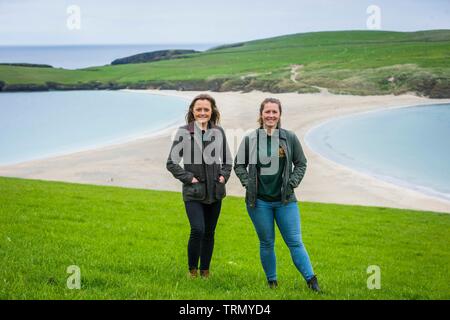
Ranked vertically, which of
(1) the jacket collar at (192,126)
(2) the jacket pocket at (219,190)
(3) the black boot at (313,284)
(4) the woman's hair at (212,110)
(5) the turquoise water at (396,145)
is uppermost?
(4) the woman's hair at (212,110)

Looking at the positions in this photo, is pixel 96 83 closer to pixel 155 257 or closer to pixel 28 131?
pixel 28 131

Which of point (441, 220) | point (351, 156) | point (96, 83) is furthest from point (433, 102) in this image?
point (96, 83)

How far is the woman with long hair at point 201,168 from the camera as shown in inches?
324

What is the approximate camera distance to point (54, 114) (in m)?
92.8

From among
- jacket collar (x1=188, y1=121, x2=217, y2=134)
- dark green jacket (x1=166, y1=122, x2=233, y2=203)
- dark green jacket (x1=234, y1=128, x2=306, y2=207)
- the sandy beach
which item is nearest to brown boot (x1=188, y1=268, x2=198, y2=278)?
dark green jacket (x1=166, y1=122, x2=233, y2=203)

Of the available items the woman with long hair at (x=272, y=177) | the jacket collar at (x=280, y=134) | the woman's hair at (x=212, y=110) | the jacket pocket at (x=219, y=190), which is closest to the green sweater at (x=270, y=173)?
the woman with long hair at (x=272, y=177)

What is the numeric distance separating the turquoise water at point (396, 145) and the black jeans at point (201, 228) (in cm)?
2543

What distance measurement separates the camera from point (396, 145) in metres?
52.6

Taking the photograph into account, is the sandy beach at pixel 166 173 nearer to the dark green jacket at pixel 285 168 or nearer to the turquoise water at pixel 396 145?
the turquoise water at pixel 396 145

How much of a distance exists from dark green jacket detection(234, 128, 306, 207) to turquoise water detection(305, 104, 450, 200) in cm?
2531

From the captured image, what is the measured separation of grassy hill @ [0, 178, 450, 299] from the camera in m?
8.21

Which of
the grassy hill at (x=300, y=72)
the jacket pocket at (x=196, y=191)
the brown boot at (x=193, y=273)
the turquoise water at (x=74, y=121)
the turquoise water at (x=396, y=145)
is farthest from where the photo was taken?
the grassy hill at (x=300, y=72)

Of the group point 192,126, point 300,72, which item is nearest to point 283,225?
point 192,126

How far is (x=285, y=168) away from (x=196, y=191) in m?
1.41
